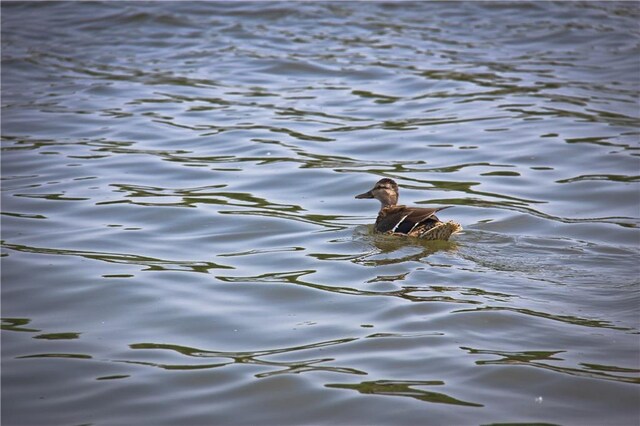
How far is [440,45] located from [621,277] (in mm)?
12719

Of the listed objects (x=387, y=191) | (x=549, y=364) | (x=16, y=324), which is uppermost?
(x=387, y=191)

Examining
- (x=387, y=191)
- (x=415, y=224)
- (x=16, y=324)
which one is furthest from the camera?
(x=387, y=191)

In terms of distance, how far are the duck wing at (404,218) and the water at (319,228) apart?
0.66 ft

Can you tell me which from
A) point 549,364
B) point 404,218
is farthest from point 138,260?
point 549,364

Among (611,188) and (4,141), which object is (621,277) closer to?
(611,188)

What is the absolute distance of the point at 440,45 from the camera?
2005 cm

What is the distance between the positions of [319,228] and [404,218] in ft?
3.83

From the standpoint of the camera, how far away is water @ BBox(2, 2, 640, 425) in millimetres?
6086

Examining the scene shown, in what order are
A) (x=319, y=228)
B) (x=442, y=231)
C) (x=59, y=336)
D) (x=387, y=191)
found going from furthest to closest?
(x=387, y=191)
(x=319, y=228)
(x=442, y=231)
(x=59, y=336)

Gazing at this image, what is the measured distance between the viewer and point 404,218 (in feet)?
30.8

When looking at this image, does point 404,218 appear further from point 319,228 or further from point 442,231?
point 319,228

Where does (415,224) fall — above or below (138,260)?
above

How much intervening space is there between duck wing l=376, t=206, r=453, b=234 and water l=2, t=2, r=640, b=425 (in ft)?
0.66

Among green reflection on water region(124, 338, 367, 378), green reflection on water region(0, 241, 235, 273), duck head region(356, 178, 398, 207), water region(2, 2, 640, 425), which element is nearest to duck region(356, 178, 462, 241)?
water region(2, 2, 640, 425)
